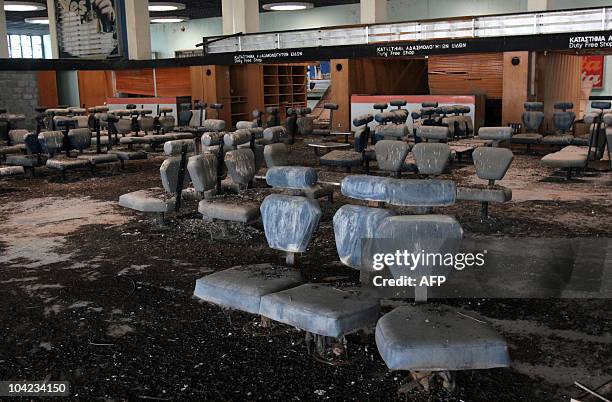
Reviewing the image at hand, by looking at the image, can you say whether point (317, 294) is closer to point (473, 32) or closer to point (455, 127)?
point (455, 127)

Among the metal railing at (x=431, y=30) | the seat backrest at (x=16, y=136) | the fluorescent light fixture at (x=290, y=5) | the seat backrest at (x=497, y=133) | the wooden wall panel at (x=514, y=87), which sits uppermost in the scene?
the fluorescent light fixture at (x=290, y=5)

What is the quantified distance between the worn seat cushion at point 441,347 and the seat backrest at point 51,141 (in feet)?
28.1

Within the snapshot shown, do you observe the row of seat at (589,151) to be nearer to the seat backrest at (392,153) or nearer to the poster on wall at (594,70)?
the seat backrest at (392,153)

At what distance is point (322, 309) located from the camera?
3080 millimetres

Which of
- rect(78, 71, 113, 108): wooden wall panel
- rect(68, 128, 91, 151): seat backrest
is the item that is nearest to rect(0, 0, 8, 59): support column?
rect(78, 71, 113, 108): wooden wall panel

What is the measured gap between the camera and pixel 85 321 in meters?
4.12

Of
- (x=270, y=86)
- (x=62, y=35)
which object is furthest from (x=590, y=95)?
(x=62, y=35)

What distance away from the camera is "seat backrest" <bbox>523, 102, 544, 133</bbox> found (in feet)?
41.7

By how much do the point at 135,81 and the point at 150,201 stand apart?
53.4 feet

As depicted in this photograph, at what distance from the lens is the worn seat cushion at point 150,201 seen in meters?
6.31

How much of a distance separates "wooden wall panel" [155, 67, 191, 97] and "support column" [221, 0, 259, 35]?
1.91 metres

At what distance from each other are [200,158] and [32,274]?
5.72ft

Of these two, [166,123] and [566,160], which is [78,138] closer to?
[166,123]

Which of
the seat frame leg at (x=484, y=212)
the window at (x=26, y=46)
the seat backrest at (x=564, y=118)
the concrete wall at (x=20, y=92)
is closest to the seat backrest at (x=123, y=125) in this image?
the concrete wall at (x=20, y=92)
